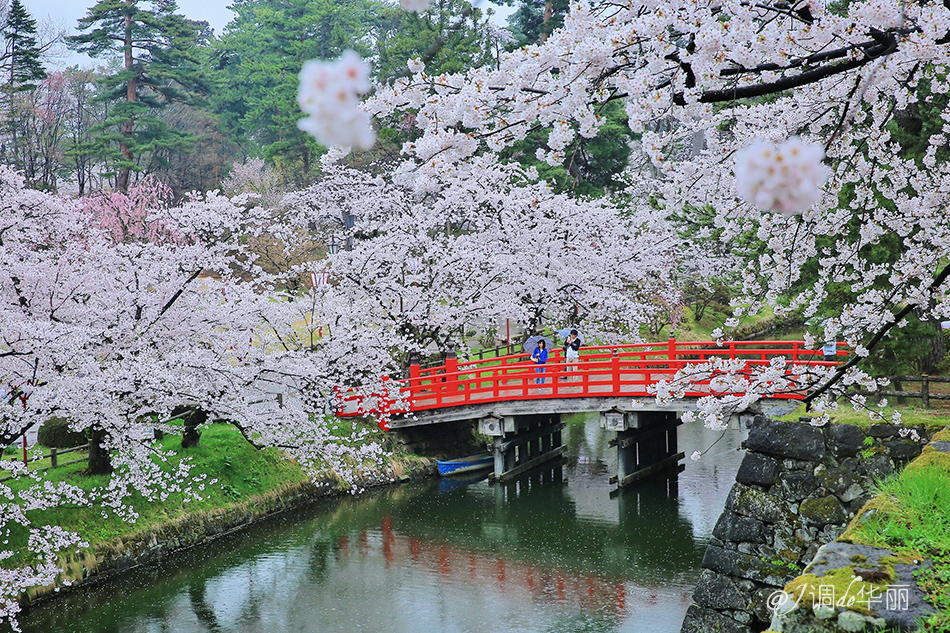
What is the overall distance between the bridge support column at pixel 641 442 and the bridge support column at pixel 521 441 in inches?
86.1

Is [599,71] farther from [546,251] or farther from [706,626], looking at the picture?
[546,251]

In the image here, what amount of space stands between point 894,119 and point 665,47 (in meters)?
10.2

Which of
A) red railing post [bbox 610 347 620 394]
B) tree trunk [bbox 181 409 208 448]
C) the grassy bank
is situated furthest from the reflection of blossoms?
red railing post [bbox 610 347 620 394]

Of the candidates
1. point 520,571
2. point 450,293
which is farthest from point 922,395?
point 450,293

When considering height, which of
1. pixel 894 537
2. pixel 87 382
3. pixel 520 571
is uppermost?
pixel 87 382

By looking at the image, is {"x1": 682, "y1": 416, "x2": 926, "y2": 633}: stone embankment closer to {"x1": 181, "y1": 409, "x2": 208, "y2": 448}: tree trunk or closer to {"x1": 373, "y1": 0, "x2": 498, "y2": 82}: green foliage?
{"x1": 181, "y1": 409, "x2": 208, "y2": 448}: tree trunk

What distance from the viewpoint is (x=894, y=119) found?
12.1 metres

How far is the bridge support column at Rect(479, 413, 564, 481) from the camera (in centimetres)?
1823

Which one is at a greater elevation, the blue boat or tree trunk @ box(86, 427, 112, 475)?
tree trunk @ box(86, 427, 112, 475)

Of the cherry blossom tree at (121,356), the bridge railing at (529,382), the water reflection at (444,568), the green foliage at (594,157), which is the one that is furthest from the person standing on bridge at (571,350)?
the green foliage at (594,157)

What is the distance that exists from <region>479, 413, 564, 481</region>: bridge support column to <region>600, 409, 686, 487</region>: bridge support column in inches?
86.1

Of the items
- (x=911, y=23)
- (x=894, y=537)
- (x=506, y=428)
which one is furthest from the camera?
(x=506, y=428)

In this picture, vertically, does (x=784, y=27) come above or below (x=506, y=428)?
above

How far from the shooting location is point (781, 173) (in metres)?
2.34
